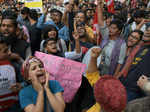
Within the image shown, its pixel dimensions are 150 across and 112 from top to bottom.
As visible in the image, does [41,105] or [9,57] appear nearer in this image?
[41,105]

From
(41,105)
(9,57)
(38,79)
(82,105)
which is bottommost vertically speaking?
(82,105)

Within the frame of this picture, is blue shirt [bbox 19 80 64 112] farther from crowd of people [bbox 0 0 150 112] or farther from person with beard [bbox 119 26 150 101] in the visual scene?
person with beard [bbox 119 26 150 101]

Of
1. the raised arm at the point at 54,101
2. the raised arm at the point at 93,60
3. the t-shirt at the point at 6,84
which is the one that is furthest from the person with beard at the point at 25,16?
the raised arm at the point at 54,101

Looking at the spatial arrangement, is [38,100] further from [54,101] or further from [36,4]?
[36,4]

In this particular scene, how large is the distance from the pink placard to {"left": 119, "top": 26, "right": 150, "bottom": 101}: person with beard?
0.93 metres

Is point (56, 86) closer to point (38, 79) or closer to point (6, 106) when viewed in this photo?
point (38, 79)

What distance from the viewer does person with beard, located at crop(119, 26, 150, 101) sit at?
7.95ft

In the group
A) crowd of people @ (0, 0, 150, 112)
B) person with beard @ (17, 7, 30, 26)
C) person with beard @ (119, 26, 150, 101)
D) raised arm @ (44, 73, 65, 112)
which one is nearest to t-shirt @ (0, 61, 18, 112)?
crowd of people @ (0, 0, 150, 112)

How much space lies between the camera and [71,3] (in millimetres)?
4738

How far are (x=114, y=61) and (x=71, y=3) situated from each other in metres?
2.63

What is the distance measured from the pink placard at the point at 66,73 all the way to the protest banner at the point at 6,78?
1.27 ft

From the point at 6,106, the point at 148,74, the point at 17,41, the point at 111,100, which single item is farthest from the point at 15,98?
the point at 148,74

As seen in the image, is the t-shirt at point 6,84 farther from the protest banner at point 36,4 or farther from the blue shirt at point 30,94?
the protest banner at point 36,4

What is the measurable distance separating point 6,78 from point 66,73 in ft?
2.02
